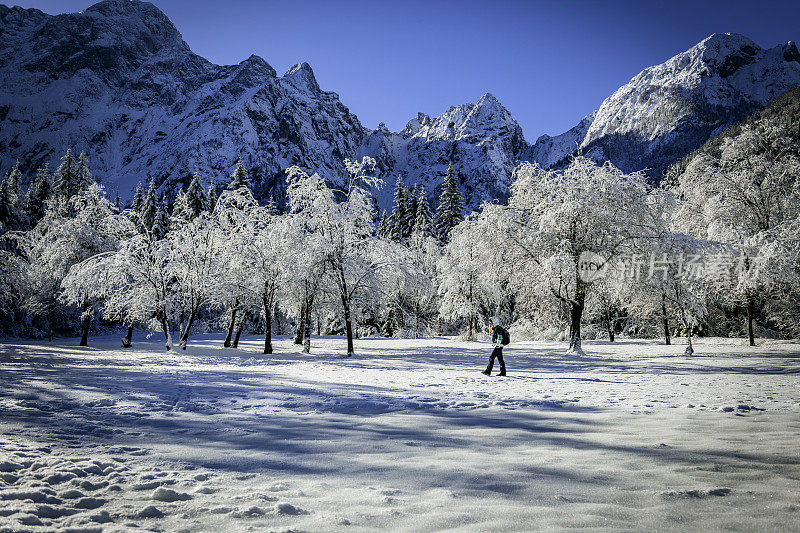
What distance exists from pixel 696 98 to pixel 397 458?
21443cm

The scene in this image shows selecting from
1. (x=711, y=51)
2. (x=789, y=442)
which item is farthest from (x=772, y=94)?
(x=789, y=442)

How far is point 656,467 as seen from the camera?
406cm

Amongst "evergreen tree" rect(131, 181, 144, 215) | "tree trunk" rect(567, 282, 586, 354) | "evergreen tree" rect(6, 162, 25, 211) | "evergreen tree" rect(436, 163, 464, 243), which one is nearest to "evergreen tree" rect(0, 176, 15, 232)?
"evergreen tree" rect(6, 162, 25, 211)

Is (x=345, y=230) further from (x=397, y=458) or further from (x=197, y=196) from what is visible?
(x=197, y=196)

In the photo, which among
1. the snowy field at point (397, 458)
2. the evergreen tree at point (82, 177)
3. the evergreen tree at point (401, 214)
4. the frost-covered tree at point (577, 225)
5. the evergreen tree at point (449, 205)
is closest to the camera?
the snowy field at point (397, 458)

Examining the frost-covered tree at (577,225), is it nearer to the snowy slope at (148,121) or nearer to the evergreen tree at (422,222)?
the evergreen tree at (422,222)

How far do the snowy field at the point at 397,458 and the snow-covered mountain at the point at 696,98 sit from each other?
153453 millimetres

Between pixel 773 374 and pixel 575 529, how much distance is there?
13.7 m

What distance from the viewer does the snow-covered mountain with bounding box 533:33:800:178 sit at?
149875 mm

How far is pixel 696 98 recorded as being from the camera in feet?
539

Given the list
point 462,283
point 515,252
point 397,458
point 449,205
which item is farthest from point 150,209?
point 397,458

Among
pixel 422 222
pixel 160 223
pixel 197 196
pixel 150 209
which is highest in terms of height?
pixel 197 196

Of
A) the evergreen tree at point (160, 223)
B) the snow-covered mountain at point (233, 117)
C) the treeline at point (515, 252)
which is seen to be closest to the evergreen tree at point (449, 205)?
the treeline at point (515, 252)

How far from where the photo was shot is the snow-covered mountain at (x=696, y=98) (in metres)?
150
